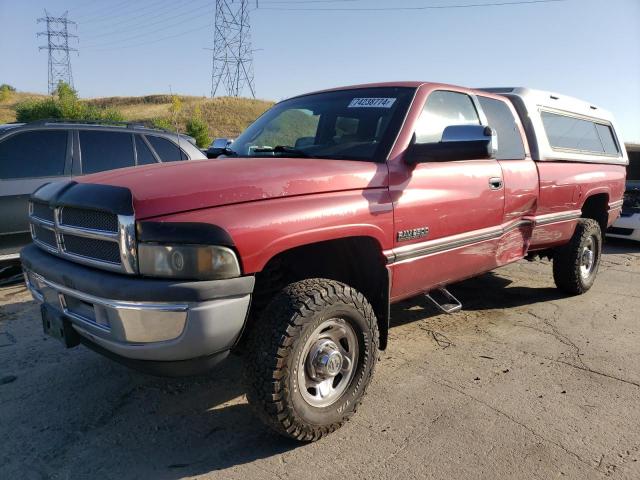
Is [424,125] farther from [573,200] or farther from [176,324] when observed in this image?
[573,200]

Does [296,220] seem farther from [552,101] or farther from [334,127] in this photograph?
[552,101]

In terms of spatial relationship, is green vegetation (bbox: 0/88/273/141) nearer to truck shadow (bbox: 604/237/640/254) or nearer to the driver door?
truck shadow (bbox: 604/237/640/254)

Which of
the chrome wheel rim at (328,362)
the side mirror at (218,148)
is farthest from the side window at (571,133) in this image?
the chrome wheel rim at (328,362)

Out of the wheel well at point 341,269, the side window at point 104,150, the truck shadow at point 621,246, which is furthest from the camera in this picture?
the truck shadow at point 621,246

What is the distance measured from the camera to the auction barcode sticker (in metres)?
3.31

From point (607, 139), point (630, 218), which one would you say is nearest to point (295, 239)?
point (607, 139)

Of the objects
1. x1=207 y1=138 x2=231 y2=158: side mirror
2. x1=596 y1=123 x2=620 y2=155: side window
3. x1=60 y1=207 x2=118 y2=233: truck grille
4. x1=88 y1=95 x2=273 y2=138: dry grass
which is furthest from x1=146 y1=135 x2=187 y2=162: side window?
x1=88 y1=95 x2=273 y2=138: dry grass

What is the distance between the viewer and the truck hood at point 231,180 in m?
2.22

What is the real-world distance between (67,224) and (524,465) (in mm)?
2595

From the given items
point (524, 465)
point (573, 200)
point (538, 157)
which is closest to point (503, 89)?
point (538, 157)

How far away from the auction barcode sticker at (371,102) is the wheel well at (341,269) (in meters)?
1.02

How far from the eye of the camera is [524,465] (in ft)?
7.89

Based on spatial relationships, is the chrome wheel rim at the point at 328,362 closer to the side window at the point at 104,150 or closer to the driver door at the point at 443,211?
the driver door at the point at 443,211

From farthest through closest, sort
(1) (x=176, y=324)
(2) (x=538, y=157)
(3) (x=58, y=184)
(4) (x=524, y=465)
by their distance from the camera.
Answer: (2) (x=538, y=157), (3) (x=58, y=184), (4) (x=524, y=465), (1) (x=176, y=324)
